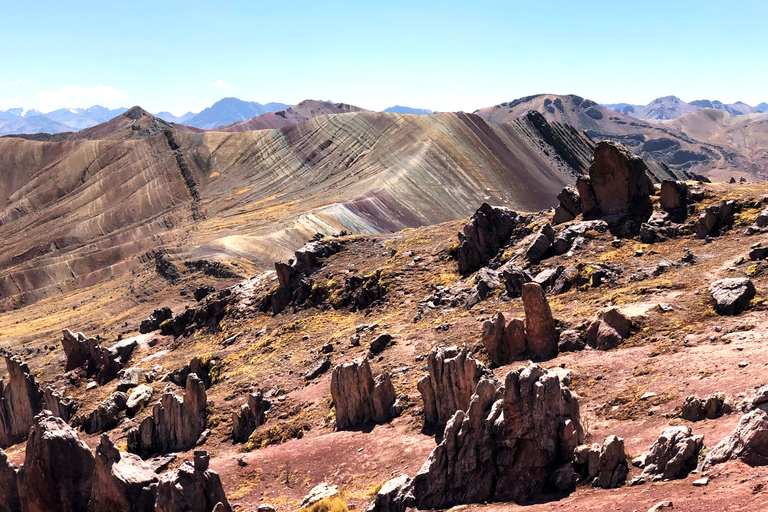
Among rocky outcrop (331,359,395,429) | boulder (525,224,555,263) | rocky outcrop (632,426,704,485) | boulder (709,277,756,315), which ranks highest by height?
boulder (525,224,555,263)

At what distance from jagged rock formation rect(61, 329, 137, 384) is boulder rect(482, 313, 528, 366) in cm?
2698

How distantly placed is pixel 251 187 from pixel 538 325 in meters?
105

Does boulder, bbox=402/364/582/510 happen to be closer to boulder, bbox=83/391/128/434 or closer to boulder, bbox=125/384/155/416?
boulder, bbox=125/384/155/416

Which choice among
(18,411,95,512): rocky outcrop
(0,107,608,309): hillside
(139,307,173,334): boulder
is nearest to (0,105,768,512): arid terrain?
(139,307,173,334): boulder

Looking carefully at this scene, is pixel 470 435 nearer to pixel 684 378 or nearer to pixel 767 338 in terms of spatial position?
pixel 684 378

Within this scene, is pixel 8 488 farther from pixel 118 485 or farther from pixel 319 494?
pixel 319 494

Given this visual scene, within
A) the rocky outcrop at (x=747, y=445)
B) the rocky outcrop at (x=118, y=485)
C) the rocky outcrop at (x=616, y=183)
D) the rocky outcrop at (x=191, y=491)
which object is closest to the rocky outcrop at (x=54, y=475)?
the rocky outcrop at (x=118, y=485)

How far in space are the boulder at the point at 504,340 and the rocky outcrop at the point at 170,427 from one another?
13654 mm

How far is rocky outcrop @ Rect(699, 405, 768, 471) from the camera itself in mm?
11680

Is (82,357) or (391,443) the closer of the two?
(391,443)

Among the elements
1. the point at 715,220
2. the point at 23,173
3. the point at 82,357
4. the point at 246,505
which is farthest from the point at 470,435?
the point at 23,173

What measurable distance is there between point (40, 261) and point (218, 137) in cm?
5713

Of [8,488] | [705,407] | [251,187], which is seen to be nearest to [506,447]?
[705,407]

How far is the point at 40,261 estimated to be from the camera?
102m
